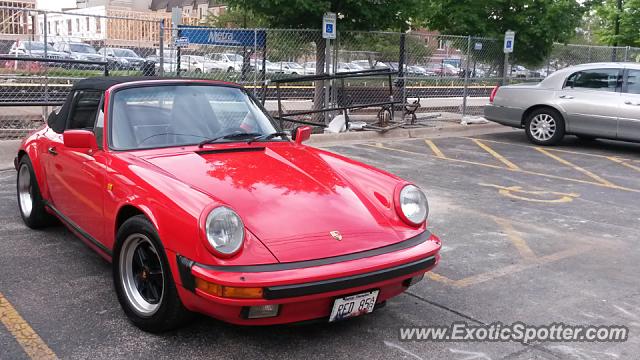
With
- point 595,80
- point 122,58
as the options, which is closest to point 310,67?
point 122,58

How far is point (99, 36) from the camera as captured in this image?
52.2 feet

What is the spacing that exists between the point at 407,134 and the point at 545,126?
274 cm

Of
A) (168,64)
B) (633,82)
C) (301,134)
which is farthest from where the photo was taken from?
(168,64)

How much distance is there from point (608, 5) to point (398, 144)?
16.9 metres

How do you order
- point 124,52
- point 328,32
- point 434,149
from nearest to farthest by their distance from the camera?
point 434,149, point 328,32, point 124,52

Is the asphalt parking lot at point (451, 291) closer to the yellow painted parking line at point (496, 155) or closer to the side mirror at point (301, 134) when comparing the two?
the side mirror at point (301, 134)

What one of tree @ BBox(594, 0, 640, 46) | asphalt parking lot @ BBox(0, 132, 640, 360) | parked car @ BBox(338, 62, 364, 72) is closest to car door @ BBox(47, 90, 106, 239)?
asphalt parking lot @ BBox(0, 132, 640, 360)

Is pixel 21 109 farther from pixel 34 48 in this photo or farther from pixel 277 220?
pixel 277 220

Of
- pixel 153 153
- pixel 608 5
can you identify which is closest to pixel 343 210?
pixel 153 153

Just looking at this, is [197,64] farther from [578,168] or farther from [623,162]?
[623,162]

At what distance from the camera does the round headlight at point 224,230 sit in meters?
2.99

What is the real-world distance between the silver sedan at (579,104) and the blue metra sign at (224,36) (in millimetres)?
5152

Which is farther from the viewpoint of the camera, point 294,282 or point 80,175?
point 80,175

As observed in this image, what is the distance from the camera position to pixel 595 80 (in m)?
11.3
